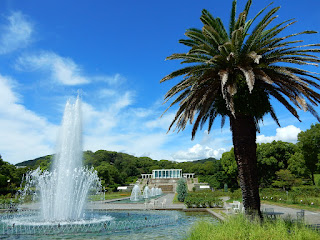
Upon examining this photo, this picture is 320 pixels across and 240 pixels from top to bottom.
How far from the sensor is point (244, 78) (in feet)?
35.2

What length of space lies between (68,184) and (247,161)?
13186 millimetres

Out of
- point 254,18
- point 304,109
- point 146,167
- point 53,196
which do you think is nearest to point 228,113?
point 304,109

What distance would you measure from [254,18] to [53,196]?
55.1ft

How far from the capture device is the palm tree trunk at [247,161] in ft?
34.2

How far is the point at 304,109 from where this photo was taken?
9320mm

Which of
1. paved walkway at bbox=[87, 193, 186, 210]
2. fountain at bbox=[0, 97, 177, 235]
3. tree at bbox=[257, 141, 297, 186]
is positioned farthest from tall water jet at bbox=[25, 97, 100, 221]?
tree at bbox=[257, 141, 297, 186]

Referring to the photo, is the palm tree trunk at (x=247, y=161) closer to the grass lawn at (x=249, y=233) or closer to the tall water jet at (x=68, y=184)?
the grass lawn at (x=249, y=233)

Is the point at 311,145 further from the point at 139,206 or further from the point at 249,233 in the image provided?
the point at 249,233

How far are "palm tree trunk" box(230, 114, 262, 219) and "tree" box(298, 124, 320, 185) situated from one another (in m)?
36.7

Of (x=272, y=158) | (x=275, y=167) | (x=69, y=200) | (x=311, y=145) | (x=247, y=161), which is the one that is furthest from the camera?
(x=275, y=167)

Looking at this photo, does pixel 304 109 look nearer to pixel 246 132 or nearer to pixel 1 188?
pixel 246 132

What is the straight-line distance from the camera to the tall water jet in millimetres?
17781

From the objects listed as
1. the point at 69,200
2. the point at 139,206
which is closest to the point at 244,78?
the point at 69,200

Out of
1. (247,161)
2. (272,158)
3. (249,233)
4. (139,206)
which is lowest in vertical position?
(139,206)
